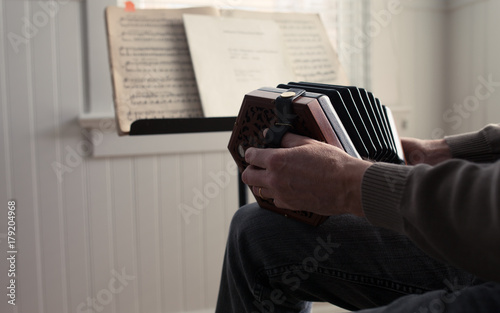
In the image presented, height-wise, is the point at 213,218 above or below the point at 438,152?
below

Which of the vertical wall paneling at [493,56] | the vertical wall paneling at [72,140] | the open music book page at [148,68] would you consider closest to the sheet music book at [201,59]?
the open music book page at [148,68]

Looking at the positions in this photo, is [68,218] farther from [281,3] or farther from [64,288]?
[281,3]

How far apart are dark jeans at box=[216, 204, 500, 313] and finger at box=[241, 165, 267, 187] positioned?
0.12 m

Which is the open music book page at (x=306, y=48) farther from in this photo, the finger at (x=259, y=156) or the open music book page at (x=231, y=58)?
the finger at (x=259, y=156)

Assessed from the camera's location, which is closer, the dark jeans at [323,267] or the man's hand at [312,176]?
the man's hand at [312,176]

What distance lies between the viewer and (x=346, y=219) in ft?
2.79

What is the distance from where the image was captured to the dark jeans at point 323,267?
0.78m

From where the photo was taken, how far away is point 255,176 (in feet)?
2.60

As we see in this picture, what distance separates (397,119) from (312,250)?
60.9 inches

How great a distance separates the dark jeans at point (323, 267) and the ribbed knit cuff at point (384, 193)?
196mm

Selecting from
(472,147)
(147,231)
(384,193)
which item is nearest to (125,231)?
(147,231)

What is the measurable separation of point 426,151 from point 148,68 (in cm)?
79

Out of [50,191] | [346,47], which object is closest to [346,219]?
[50,191]

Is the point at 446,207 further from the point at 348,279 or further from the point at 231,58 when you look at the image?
the point at 231,58
